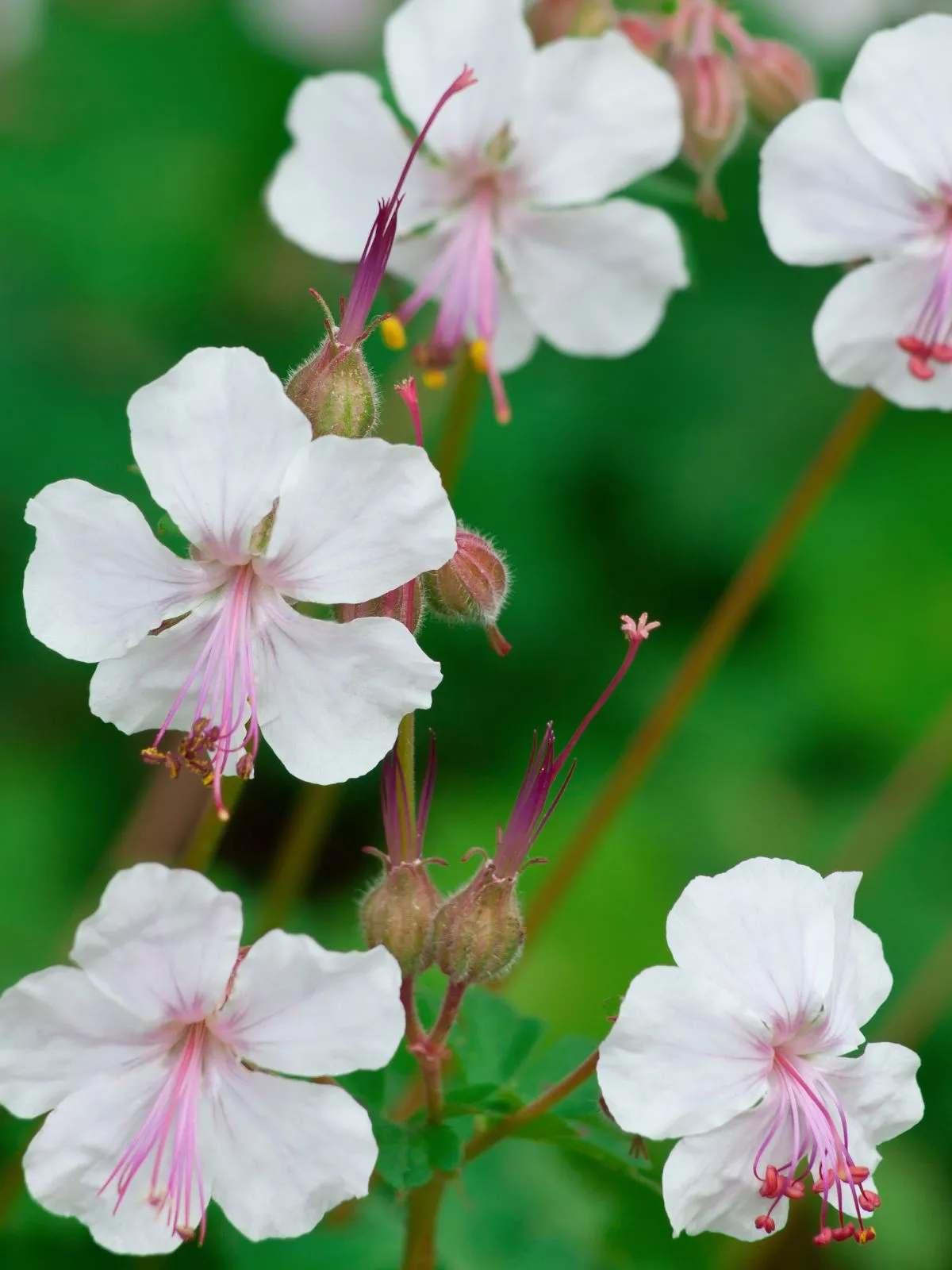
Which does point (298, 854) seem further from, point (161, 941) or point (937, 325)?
point (937, 325)

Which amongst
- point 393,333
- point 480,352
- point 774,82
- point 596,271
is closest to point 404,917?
point 393,333

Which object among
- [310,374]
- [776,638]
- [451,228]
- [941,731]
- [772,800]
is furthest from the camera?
[776,638]

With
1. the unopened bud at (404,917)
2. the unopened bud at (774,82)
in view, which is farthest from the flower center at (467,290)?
the unopened bud at (404,917)

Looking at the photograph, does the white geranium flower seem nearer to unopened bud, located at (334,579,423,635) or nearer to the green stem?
unopened bud, located at (334,579,423,635)

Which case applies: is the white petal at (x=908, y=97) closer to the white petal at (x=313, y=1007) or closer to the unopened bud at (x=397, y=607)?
the unopened bud at (x=397, y=607)

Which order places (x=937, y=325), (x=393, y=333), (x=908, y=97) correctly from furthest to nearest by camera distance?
(x=937, y=325), (x=908, y=97), (x=393, y=333)

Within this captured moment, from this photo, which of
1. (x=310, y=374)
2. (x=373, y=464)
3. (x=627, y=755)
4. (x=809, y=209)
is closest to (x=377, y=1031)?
→ (x=373, y=464)

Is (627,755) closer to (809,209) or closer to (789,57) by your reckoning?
(809,209)
